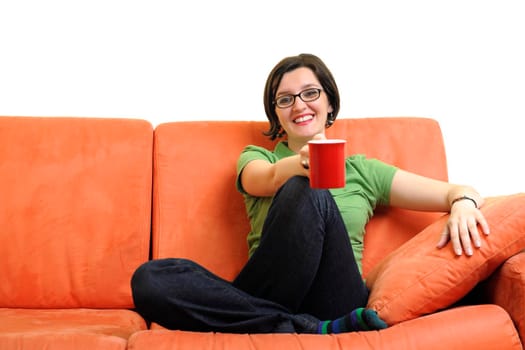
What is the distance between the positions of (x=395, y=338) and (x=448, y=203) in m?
0.52

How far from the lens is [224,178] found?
6.99 ft

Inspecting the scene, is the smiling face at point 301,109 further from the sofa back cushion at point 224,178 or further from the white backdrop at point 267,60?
A: the white backdrop at point 267,60

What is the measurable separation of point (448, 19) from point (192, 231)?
1305 millimetres

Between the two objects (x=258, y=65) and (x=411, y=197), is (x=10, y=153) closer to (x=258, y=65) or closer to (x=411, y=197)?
(x=258, y=65)

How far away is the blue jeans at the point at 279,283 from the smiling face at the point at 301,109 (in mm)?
420

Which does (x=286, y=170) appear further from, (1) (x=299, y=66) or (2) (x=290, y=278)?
(1) (x=299, y=66)

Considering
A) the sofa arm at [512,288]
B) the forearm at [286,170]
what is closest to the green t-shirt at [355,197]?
the forearm at [286,170]

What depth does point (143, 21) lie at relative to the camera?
246cm

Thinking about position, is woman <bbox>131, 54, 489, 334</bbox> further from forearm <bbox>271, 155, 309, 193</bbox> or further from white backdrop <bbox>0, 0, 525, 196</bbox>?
white backdrop <bbox>0, 0, 525, 196</bbox>

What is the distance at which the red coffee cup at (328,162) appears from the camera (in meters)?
1.31

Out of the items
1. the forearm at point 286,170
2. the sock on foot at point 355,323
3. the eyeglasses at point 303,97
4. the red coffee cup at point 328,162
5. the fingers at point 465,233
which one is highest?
the eyeglasses at point 303,97

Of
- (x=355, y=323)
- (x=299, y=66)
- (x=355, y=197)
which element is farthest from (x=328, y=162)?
(x=299, y=66)

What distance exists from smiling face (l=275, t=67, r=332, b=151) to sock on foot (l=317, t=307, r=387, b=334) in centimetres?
63

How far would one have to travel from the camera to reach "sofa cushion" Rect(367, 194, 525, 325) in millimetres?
1541
